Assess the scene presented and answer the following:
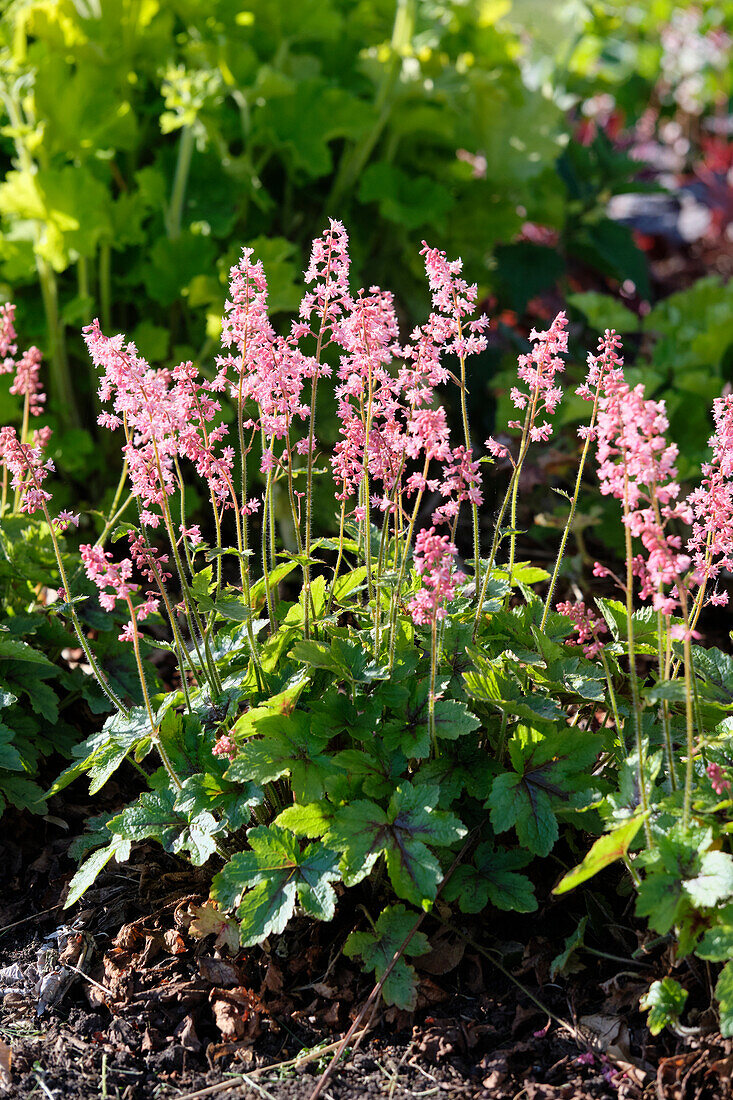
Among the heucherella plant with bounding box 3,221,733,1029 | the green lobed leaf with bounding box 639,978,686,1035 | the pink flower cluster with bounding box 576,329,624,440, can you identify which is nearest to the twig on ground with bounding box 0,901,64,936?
the heucherella plant with bounding box 3,221,733,1029

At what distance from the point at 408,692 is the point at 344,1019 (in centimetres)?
62

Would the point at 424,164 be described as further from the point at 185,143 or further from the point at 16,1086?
the point at 16,1086

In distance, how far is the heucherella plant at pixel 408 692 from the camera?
69.9 inches

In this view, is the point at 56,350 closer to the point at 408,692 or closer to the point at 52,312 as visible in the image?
the point at 52,312

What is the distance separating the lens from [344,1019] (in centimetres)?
196

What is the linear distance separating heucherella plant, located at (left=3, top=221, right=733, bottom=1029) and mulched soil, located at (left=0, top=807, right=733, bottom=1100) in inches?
5.0

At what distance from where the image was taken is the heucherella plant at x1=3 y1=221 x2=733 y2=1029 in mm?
1774

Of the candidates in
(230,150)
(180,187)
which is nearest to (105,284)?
(180,187)

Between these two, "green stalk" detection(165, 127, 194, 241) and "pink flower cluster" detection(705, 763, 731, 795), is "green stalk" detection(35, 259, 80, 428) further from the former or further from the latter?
"pink flower cluster" detection(705, 763, 731, 795)

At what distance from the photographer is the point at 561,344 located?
6.26ft

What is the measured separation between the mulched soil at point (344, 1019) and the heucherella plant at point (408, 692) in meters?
0.13

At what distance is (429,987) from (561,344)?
4.05 feet

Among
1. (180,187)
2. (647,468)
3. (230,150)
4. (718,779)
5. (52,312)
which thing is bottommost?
(718,779)

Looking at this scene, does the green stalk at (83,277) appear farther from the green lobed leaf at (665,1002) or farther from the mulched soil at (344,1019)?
the green lobed leaf at (665,1002)
